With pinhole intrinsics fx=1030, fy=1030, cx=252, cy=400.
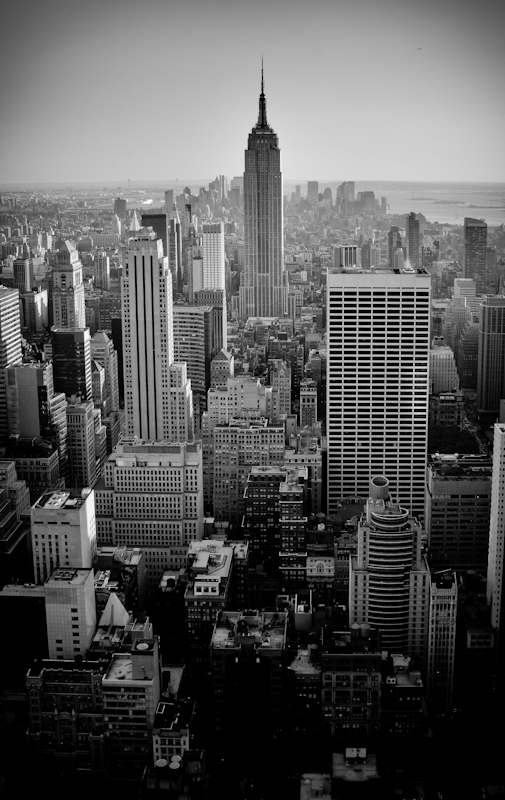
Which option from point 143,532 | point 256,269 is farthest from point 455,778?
point 256,269

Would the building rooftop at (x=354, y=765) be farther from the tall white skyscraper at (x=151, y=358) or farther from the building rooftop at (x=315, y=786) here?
the tall white skyscraper at (x=151, y=358)

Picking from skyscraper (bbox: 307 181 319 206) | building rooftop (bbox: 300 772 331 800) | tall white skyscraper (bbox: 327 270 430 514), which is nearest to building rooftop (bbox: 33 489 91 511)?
building rooftop (bbox: 300 772 331 800)

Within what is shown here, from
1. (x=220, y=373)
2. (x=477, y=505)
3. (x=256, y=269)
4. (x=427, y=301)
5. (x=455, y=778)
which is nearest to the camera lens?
(x=455, y=778)

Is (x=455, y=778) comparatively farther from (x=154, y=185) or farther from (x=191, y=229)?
(x=191, y=229)

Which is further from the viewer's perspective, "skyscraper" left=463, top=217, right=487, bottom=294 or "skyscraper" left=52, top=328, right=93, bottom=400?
"skyscraper" left=52, top=328, right=93, bottom=400

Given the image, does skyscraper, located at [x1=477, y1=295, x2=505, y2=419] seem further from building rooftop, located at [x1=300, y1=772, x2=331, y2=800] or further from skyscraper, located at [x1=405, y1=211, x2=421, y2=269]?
building rooftop, located at [x1=300, y1=772, x2=331, y2=800]

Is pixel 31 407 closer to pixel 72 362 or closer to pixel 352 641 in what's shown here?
pixel 72 362

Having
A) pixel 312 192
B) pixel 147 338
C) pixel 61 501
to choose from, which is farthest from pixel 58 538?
pixel 312 192

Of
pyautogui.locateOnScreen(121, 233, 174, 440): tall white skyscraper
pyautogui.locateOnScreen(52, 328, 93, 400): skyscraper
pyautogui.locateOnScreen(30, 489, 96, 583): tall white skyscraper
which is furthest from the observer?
pyautogui.locateOnScreen(52, 328, 93, 400): skyscraper

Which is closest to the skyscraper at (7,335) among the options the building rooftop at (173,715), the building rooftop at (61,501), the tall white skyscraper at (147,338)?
the tall white skyscraper at (147,338)
